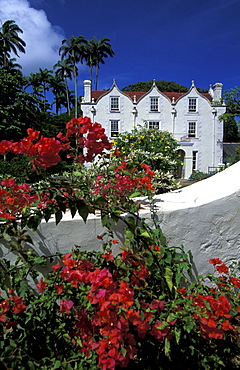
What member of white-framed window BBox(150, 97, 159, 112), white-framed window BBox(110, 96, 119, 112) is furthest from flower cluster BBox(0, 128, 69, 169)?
white-framed window BBox(150, 97, 159, 112)

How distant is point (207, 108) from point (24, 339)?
24.8 metres

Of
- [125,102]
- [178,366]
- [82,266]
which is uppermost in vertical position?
[125,102]

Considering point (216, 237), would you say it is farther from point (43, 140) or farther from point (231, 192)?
point (43, 140)

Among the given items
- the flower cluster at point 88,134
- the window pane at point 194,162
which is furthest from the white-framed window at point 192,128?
the flower cluster at point 88,134

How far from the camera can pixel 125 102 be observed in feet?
73.3

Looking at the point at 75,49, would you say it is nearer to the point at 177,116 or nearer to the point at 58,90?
the point at 58,90

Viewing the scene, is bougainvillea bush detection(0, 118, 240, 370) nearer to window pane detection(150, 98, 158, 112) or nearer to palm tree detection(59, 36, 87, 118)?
window pane detection(150, 98, 158, 112)

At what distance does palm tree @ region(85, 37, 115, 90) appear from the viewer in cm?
3531

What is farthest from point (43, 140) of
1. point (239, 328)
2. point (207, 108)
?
point (207, 108)

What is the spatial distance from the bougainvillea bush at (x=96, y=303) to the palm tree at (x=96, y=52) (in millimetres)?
39812

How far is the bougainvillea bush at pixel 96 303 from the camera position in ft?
4.10

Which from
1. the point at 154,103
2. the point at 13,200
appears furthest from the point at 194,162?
the point at 13,200

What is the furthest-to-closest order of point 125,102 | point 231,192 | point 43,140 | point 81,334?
point 125,102 → point 231,192 → point 81,334 → point 43,140

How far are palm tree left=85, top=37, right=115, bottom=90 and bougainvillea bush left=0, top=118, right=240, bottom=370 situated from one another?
3981 cm
